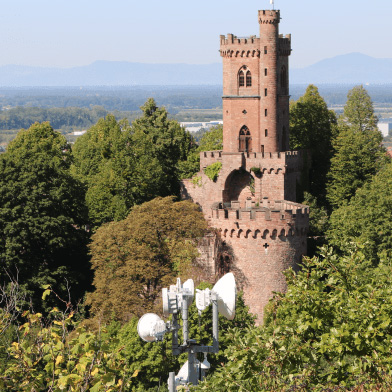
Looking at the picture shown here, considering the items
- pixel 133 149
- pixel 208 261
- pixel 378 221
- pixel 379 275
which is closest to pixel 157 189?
pixel 133 149

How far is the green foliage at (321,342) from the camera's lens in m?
20.2

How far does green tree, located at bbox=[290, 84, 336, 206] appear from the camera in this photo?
6419 centimetres

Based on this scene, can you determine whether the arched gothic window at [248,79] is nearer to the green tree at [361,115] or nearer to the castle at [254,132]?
the castle at [254,132]

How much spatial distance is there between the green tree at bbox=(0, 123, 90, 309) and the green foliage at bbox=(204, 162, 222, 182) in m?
8.86

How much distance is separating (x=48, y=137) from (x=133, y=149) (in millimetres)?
13235

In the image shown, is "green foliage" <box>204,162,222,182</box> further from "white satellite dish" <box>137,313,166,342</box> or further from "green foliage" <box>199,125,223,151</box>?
"white satellite dish" <box>137,313,166,342</box>

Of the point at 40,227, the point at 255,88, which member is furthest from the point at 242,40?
the point at 40,227

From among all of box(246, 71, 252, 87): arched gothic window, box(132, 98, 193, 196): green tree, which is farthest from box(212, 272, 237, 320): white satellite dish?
box(246, 71, 252, 87): arched gothic window

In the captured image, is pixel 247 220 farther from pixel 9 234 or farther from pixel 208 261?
pixel 9 234

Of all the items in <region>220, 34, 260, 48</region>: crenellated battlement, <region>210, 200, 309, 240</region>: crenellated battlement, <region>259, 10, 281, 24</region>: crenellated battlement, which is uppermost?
<region>259, 10, 281, 24</region>: crenellated battlement

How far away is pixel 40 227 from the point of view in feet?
158

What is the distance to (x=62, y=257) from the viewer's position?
1966 inches

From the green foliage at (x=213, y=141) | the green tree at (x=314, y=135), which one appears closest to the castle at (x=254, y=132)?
the green tree at (x=314, y=135)

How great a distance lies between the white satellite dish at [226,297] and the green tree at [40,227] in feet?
88.8
